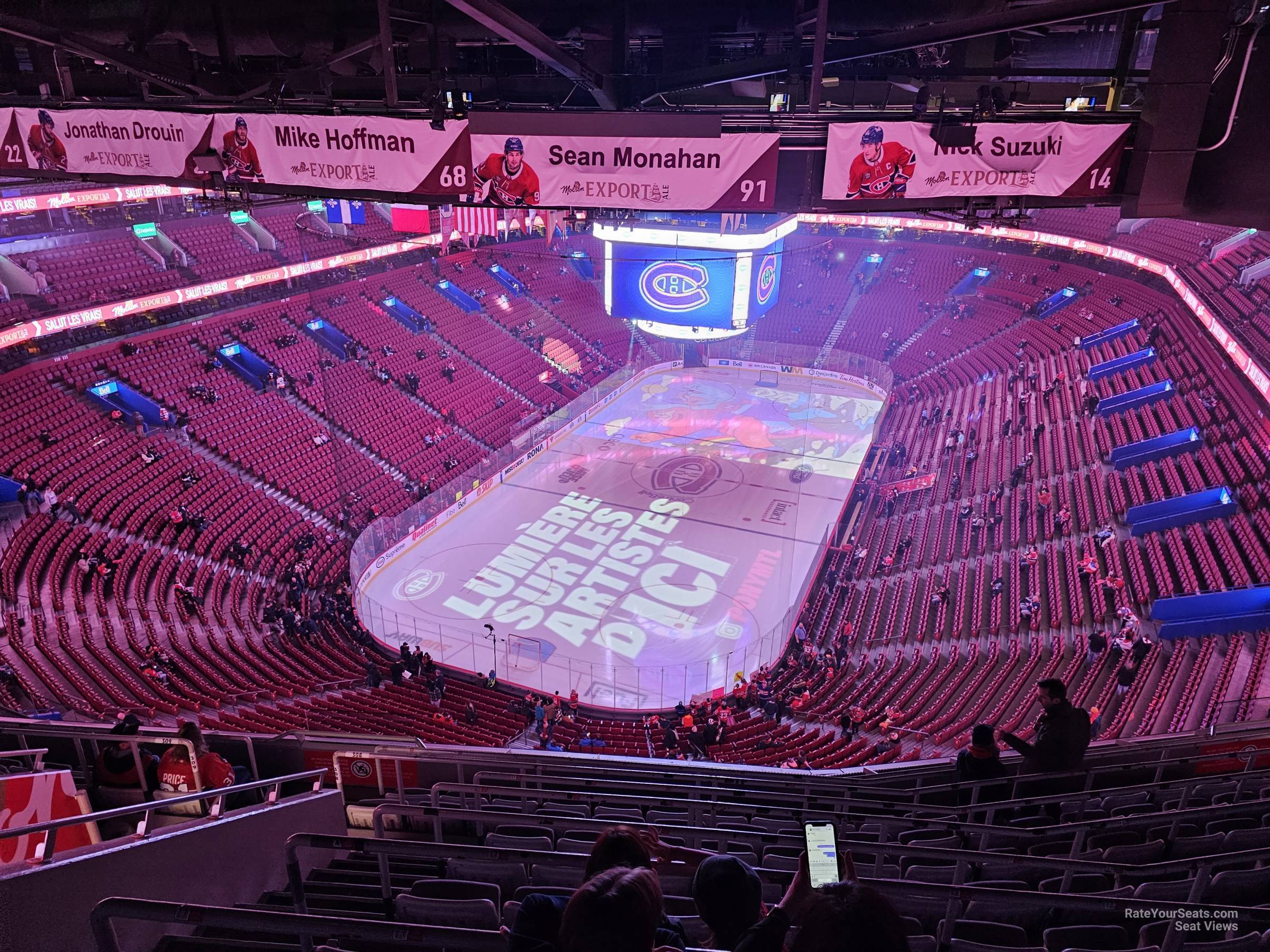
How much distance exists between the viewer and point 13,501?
1662cm

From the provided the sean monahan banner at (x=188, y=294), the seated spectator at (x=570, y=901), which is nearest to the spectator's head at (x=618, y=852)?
the seated spectator at (x=570, y=901)

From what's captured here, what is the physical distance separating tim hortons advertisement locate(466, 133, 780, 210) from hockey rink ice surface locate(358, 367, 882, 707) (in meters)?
10.3

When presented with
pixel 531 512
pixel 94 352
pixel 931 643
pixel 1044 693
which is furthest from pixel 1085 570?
pixel 94 352

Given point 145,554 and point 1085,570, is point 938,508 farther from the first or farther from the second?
point 145,554

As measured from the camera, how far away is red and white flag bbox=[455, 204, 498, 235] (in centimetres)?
1566

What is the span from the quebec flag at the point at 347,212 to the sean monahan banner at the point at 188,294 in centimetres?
215

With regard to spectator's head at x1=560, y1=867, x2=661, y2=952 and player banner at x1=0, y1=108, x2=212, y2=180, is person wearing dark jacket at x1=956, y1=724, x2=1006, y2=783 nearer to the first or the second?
spectator's head at x1=560, y1=867, x2=661, y2=952

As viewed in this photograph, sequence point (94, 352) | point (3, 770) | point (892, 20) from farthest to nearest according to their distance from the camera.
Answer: point (94, 352) → point (892, 20) → point (3, 770)

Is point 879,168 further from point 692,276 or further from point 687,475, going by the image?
point 687,475

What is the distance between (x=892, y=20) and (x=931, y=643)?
12.3 m

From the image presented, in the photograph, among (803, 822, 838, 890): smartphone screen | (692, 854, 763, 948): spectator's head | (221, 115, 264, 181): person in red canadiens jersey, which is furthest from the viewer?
(221, 115, 264, 181): person in red canadiens jersey

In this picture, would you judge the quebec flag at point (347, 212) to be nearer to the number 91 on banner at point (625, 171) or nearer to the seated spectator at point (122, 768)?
the number 91 on banner at point (625, 171)

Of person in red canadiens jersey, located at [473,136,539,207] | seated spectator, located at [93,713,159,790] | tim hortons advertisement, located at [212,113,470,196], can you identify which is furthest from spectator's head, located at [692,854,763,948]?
tim hortons advertisement, located at [212,113,470,196]

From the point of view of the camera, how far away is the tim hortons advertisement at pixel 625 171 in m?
7.29
